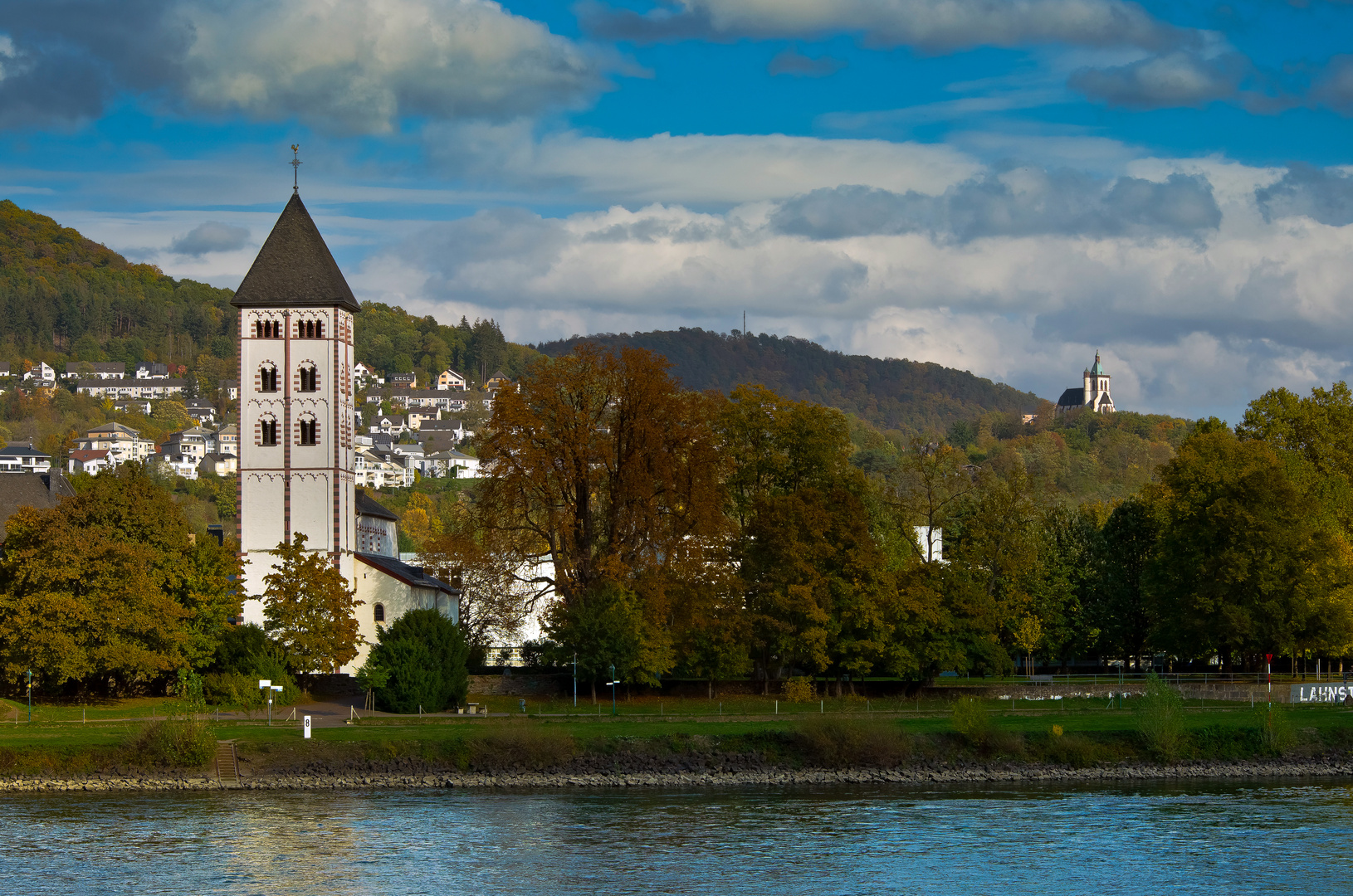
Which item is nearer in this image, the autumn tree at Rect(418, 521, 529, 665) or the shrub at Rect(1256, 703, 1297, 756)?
the shrub at Rect(1256, 703, 1297, 756)

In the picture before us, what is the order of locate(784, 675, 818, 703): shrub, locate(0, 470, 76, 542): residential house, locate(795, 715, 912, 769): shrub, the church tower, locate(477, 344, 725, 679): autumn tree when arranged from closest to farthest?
1. locate(795, 715, 912, 769): shrub
2. locate(784, 675, 818, 703): shrub
3. locate(477, 344, 725, 679): autumn tree
4. the church tower
5. locate(0, 470, 76, 542): residential house

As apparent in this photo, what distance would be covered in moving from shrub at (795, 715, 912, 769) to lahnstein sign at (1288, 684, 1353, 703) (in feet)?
66.0

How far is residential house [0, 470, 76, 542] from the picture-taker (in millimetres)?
82938

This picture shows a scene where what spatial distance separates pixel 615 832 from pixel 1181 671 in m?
45.3

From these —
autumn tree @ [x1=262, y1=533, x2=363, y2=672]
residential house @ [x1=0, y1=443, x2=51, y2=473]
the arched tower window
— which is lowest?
autumn tree @ [x1=262, y1=533, x2=363, y2=672]

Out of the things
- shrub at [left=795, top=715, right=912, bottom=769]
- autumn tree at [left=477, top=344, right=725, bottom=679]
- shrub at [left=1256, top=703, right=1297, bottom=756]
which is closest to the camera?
shrub at [left=795, top=715, right=912, bottom=769]

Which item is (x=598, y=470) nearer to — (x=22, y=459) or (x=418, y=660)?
(x=418, y=660)

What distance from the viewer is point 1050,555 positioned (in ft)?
255

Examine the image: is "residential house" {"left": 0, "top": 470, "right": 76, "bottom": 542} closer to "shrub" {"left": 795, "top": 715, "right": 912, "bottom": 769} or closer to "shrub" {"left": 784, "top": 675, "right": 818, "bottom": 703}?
"shrub" {"left": 784, "top": 675, "right": 818, "bottom": 703}

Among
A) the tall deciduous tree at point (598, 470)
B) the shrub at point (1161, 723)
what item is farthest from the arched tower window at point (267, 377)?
the shrub at point (1161, 723)

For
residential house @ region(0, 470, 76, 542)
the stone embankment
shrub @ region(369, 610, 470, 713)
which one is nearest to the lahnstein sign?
the stone embankment

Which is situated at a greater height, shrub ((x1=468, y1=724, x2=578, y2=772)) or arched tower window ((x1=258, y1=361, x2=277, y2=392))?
arched tower window ((x1=258, y1=361, x2=277, y2=392))

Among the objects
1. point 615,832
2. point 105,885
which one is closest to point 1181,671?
point 615,832

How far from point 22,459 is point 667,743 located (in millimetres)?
146500
